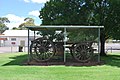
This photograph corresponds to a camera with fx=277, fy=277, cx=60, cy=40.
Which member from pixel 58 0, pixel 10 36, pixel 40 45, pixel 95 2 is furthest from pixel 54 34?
pixel 10 36

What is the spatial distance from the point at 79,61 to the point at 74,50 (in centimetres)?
72

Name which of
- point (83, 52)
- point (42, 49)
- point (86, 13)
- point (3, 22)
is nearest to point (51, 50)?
point (42, 49)

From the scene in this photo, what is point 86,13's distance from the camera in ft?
73.8

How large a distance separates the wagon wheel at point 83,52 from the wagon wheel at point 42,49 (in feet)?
4.73

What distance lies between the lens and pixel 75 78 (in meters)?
10.7

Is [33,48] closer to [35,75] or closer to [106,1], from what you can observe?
[35,75]

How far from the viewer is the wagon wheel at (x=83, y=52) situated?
53.9 feet

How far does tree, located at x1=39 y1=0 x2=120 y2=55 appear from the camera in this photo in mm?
21766

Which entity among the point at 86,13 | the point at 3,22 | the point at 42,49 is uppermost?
the point at 3,22

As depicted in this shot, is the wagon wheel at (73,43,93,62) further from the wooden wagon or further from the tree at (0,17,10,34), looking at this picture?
the tree at (0,17,10,34)

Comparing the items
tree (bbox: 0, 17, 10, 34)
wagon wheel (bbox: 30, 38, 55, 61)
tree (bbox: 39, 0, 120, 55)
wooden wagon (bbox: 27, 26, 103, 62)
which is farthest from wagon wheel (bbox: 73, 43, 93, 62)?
tree (bbox: 0, 17, 10, 34)

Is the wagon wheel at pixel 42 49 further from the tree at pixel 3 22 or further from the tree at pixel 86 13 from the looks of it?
the tree at pixel 3 22

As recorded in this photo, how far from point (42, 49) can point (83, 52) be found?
2.46 metres

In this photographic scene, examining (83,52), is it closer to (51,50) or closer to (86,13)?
(51,50)
